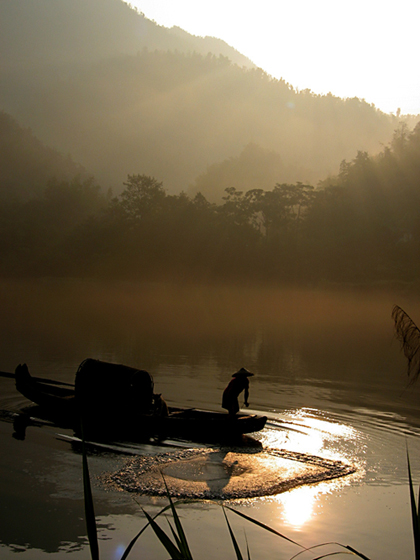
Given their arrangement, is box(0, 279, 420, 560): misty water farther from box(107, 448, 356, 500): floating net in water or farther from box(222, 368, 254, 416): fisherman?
box(222, 368, 254, 416): fisherman

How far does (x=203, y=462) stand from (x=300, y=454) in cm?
220

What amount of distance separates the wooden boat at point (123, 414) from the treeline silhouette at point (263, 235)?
253 ft

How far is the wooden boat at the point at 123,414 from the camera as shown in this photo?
1282 centimetres

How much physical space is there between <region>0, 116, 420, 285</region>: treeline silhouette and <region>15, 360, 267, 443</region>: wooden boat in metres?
77.0

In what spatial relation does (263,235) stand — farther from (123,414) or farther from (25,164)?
(25,164)

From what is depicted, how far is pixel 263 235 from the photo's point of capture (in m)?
101

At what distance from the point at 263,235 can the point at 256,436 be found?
88.7 metres

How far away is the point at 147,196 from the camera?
346 feet

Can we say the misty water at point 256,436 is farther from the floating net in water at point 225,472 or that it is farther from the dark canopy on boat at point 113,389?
the dark canopy on boat at point 113,389

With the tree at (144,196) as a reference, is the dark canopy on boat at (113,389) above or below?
below

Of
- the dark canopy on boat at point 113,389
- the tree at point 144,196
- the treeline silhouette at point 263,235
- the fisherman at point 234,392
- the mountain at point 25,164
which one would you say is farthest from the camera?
the mountain at point 25,164

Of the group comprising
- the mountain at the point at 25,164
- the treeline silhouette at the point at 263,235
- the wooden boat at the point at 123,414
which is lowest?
the wooden boat at the point at 123,414

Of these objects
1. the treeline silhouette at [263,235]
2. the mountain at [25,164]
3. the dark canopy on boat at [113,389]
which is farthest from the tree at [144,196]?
the dark canopy on boat at [113,389]

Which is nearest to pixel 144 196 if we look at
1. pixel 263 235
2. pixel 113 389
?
pixel 263 235
